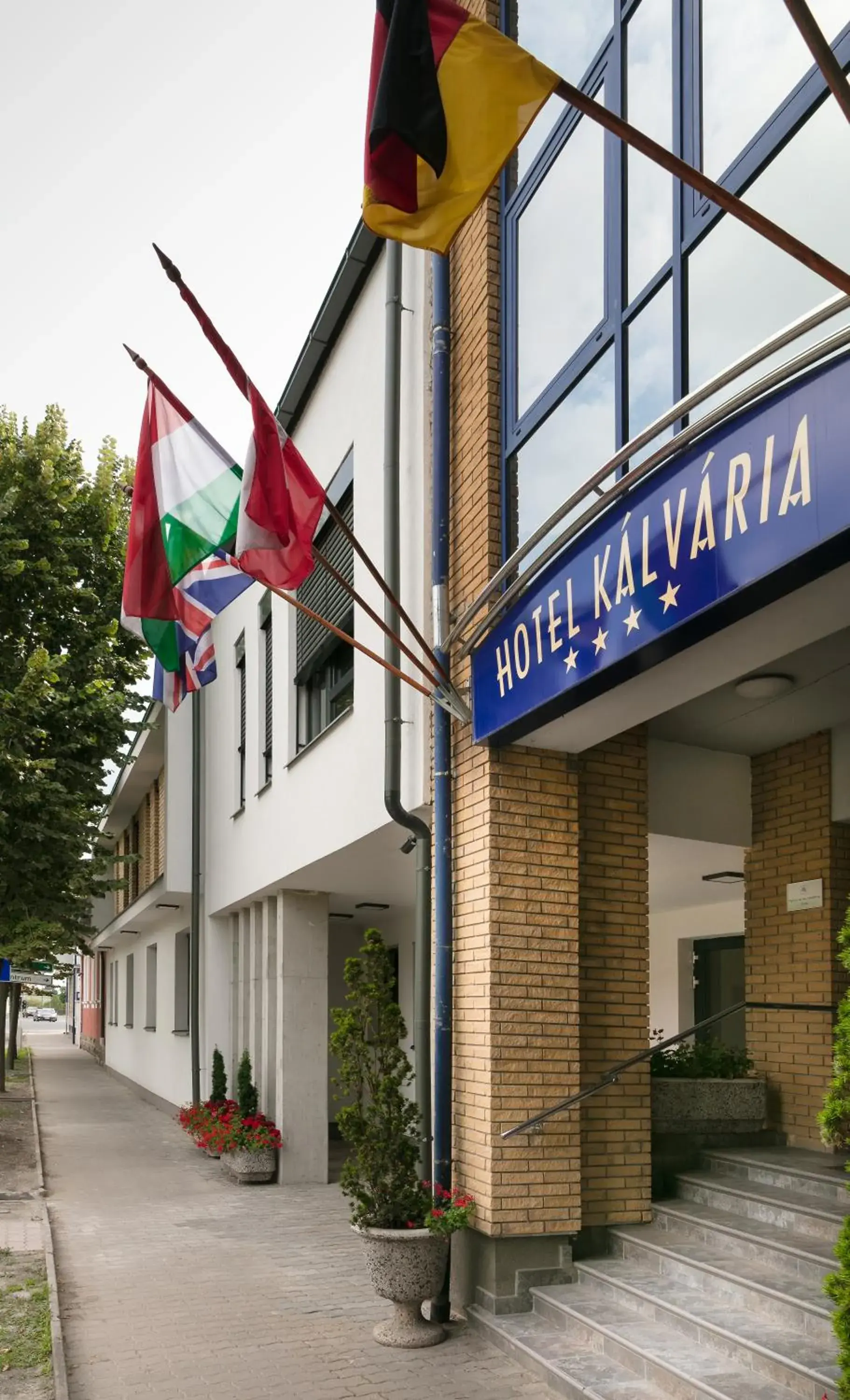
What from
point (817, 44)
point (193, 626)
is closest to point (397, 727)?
→ point (193, 626)

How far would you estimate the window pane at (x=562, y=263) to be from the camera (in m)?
6.53

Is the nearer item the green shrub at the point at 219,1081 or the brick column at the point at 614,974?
the brick column at the point at 614,974

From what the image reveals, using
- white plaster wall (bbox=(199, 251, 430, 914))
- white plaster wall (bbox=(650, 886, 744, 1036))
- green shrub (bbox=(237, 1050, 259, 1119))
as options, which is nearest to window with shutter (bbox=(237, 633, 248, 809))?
white plaster wall (bbox=(199, 251, 430, 914))

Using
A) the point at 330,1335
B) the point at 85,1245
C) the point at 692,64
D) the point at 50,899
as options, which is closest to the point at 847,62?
the point at 692,64

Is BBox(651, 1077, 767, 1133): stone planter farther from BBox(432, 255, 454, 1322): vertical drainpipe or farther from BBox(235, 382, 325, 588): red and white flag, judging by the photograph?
BBox(235, 382, 325, 588): red and white flag

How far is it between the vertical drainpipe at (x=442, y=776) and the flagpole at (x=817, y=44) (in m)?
4.89

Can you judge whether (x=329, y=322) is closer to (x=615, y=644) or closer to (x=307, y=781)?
(x=307, y=781)

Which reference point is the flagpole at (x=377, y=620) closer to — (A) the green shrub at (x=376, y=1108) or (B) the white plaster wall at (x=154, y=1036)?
(A) the green shrub at (x=376, y=1108)

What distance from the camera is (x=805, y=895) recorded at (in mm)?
8531

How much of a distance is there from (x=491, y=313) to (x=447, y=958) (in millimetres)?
3875

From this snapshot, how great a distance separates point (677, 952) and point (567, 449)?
9569 mm

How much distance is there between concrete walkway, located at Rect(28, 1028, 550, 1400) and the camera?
6238 mm

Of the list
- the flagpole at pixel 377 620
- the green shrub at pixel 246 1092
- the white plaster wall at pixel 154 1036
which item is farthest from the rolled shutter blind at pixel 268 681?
the white plaster wall at pixel 154 1036

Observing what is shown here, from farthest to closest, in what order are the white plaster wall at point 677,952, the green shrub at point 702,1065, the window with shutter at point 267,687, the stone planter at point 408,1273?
the white plaster wall at point 677,952 → the window with shutter at point 267,687 → the green shrub at point 702,1065 → the stone planter at point 408,1273
